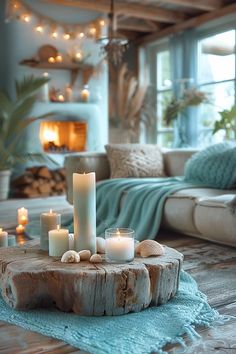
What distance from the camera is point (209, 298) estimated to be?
2.07 metres

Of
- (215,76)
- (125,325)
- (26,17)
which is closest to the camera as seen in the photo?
(125,325)

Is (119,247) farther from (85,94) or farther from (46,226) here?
(85,94)

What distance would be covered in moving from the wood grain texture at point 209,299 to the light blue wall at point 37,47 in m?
3.54

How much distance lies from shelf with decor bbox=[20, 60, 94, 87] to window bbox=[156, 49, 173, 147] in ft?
Answer: 4.61

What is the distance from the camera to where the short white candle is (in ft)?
6.06

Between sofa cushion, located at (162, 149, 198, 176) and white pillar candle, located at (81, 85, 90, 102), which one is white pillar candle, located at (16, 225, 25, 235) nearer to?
sofa cushion, located at (162, 149, 198, 176)

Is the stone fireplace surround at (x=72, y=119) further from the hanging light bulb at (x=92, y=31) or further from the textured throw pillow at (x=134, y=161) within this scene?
the textured throw pillow at (x=134, y=161)

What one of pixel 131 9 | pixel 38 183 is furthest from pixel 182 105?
pixel 38 183

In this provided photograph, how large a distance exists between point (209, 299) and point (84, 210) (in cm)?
68

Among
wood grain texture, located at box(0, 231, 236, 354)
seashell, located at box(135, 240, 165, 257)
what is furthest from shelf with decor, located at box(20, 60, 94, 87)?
seashell, located at box(135, 240, 165, 257)

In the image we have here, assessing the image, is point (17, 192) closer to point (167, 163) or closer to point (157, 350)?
point (167, 163)

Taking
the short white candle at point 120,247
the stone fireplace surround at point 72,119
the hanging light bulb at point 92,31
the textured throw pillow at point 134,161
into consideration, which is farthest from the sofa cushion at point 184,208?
the hanging light bulb at point 92,31

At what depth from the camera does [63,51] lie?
6352mm

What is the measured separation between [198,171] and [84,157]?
1.02 m
